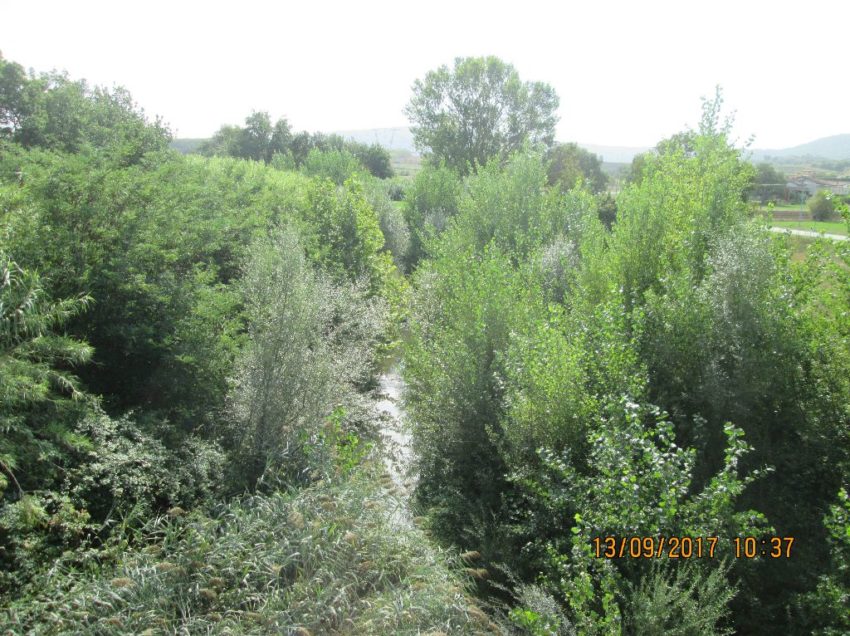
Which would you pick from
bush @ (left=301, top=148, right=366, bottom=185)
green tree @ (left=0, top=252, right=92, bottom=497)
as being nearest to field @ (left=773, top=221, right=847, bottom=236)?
green tree @ (left=0, top=252, right=92, bottom=497)

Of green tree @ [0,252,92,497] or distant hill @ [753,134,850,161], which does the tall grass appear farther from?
distant hill @ [753,134,850,161]

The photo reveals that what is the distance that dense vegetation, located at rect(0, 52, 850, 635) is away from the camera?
4.44 meters

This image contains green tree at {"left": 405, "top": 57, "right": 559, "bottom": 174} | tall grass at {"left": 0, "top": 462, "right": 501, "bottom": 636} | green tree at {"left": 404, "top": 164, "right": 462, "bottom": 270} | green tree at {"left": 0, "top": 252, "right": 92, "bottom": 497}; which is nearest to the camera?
tall grass at {"left": 0, "top": 462, "right": 501, "bottom": 636}

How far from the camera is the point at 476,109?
3697 cm

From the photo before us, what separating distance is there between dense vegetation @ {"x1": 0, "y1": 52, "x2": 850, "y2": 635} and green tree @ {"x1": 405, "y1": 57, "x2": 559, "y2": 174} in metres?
28.6

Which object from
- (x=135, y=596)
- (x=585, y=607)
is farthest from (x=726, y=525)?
(x=135, y=596)

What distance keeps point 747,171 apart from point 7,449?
10.1 metres

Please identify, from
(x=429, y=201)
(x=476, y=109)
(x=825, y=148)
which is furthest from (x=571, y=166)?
(x=825, y=148)

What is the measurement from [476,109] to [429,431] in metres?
33.3

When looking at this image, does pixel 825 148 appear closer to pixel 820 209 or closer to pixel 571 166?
pixel 571 166

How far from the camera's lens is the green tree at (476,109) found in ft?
120

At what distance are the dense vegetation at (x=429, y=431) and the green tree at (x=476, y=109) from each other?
28.6 metres

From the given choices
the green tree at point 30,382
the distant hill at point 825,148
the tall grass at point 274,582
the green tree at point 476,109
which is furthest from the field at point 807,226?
the distant hill at point 825,148

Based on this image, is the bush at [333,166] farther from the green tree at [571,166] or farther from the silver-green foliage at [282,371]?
the silver-green foliage at [282,371]
